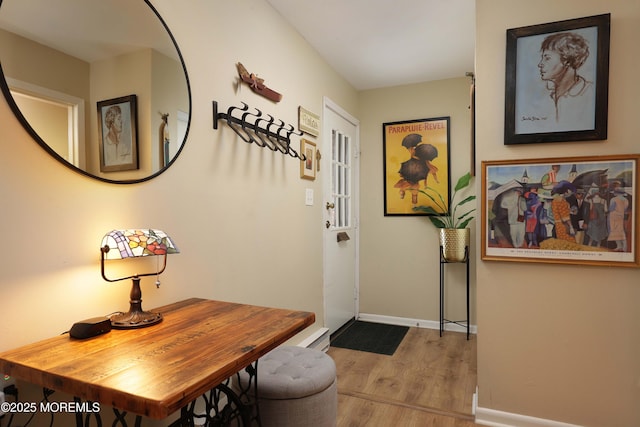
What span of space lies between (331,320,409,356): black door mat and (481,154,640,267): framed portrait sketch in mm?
1508

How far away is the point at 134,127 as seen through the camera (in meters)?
1.38

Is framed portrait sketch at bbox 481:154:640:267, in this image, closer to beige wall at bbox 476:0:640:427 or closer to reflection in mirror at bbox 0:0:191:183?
beige wall at bbox 476:0:640:427

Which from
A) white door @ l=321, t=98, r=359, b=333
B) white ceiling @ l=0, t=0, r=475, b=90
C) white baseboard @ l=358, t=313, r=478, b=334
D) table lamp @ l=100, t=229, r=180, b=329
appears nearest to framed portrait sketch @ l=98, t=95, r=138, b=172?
white ceiling @ l=0, t=0, r=475, b=90

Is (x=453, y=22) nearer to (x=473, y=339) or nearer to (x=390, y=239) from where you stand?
(x=390, y=239)

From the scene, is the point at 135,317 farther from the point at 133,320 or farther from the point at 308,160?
the point at 308,160

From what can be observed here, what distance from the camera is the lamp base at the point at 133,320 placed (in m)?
1.18

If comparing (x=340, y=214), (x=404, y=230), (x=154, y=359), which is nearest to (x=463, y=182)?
(x=404, y=230)

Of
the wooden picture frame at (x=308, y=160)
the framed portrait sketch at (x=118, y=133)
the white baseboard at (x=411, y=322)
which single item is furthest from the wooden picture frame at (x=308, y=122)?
the white baseboard at (x=411, y=322)

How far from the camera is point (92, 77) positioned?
50.0 inches

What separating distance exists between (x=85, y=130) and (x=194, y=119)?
0.53 meters

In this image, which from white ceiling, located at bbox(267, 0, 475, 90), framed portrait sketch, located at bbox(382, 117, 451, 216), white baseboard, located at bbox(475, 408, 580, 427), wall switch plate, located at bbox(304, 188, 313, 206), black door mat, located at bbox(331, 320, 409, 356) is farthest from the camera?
framed portrait sketch, located at bbox(382, 117, 451, 216)

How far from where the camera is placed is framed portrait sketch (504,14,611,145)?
1731mm

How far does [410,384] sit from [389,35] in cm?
244

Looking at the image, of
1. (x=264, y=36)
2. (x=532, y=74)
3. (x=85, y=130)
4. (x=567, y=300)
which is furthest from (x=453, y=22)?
(x=85, y=130)
